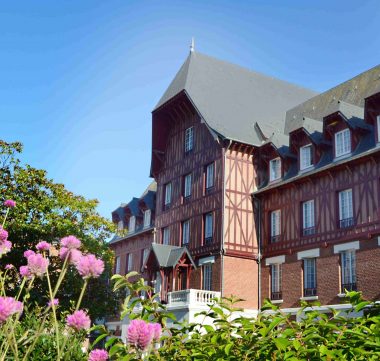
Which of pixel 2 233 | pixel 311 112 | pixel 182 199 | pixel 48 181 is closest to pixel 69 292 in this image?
pixel 48 181

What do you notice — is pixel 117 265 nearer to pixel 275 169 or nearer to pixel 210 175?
pixel 210 175

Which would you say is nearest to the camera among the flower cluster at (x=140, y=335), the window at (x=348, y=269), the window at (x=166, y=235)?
the flower cluster at (x=140, y=335)

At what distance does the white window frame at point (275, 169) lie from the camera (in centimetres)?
2284

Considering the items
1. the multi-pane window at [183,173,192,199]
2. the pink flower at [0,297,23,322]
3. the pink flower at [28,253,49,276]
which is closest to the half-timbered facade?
the multi-pane window at [183,173,192,199]

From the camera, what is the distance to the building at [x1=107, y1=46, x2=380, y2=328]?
19.0 meters

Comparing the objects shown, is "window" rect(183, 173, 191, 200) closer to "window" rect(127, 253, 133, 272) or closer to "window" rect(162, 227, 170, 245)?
"window" rect(162, 227, 170, 245)

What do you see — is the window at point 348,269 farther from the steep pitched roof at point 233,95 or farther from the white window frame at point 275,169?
the steep pitched roof at point 233,95

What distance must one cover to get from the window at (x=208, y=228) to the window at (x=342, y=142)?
264 inches

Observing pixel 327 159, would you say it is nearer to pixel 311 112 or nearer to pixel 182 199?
pixel 311 112

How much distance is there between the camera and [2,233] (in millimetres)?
3375

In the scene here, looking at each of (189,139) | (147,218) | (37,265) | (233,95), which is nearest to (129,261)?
(147,218)

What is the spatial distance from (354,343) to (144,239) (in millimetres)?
29056

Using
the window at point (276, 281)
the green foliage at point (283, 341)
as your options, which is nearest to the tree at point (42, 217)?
the window at point (276, 281)

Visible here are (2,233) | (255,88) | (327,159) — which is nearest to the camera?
(2,233)
